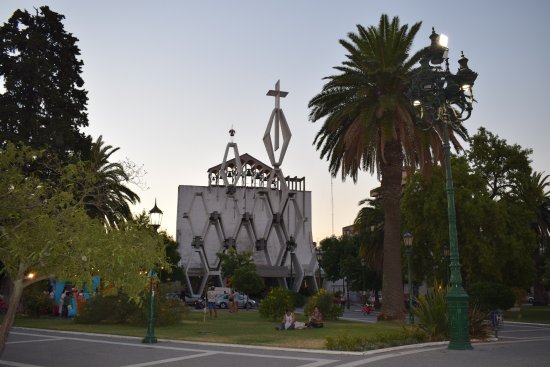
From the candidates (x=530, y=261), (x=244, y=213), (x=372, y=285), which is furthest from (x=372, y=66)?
(x=244, y=213)

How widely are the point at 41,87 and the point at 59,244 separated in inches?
834

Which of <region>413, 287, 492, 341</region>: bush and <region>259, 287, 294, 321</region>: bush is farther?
<region>259, 287, 294, 321</region>: bush

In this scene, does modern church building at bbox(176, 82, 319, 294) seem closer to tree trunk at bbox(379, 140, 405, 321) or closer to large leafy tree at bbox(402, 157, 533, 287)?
large leafy tree at bbox(402, 157, 533, 287)

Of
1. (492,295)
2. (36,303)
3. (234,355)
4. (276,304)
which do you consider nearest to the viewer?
(234,355)

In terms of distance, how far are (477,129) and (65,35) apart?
95.2ft

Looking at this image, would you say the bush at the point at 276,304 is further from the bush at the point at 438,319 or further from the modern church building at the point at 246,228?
the modern church building at the point at 246,228

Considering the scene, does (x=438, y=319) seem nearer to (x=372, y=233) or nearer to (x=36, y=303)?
(x=36, y=303)

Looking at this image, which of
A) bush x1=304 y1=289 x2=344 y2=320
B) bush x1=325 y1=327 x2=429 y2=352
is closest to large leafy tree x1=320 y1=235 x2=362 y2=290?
bush x1=304 y1=289 x2=344 y2=320

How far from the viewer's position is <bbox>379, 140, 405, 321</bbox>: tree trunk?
76.2 feet

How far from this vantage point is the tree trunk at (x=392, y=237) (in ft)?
76.2

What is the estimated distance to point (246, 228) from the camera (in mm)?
90875

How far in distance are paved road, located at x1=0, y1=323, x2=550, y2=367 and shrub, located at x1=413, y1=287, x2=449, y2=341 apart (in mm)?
1120

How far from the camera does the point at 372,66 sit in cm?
2317

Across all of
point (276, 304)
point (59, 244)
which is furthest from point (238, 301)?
point (59, 244)
